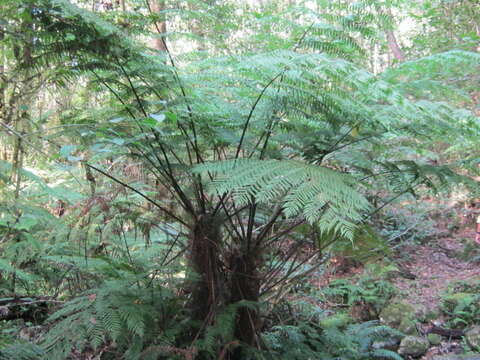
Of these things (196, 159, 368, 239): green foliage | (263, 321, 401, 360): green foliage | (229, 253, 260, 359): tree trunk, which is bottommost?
(263, 321, 401, 360): green foliage

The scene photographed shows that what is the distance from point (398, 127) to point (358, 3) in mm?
640

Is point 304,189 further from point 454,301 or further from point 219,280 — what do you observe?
point 454,301

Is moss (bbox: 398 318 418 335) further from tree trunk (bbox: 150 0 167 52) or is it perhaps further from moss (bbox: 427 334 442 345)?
tree trunk (bbox: 150 0 167 52)

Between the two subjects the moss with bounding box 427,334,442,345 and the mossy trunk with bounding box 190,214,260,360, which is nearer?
the mossy trunk with bounding box 190,214,260,360

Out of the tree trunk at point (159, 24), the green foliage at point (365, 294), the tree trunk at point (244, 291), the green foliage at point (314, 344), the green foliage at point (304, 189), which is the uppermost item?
the tree trunk at point (159, 24)

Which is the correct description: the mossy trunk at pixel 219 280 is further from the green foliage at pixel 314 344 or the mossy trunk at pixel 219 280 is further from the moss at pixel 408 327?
the moss at pixel 408 327

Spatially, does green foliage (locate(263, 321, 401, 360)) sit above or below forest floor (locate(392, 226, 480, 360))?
above

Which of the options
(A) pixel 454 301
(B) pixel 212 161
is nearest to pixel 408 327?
(A) pixel 454 301

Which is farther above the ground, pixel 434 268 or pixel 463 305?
pixel 463 305

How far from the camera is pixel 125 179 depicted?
2596mm

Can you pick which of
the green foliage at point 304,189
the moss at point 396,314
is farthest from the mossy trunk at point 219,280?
the moss at point 396,314

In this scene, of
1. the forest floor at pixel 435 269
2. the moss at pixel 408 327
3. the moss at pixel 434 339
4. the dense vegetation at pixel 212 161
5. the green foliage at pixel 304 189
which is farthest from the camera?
the forest floor at pixel 435 269

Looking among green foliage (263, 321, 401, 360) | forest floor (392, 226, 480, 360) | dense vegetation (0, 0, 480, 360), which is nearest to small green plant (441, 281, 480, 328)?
forest floor (392, 226, 480, 360)

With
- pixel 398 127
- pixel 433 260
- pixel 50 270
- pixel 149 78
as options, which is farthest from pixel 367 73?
pixel 433 260
